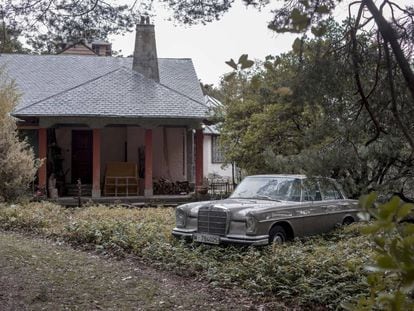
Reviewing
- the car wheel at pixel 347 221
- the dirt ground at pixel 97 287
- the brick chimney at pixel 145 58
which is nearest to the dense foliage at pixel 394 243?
the dirt ground at pixel 97 287

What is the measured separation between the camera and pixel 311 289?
6656 millimetres

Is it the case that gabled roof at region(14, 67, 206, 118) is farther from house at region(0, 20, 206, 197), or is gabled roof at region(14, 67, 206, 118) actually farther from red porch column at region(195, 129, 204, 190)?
red porch column at region(195, 129, 204, 190)

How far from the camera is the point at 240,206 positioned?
9.45 metres

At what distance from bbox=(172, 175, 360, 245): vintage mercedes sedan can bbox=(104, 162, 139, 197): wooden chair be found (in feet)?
31.5

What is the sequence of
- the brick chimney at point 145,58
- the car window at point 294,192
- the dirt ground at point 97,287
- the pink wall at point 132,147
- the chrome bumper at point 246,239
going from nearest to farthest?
the dirt ground at point 97,287 → the chrome bumper at point 246,239 → the car window at point 294,192 → the pink wall at point 132,147 → the brick chimney at point 145,58

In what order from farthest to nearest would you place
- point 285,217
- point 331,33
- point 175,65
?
point 175,65
point 285,217
point 331,33

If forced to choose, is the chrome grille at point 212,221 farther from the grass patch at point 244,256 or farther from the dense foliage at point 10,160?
the dense foliage at point 10,160

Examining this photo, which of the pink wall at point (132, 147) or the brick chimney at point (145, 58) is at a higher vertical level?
the brick chimney at point (145, 58)

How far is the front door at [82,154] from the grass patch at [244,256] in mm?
8733

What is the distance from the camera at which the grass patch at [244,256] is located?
6.75m

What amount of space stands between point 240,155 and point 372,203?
15951 mm

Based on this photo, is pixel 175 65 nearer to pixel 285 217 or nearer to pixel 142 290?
pixel 285 217

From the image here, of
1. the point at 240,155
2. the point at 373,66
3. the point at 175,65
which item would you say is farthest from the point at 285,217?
the point at 175,65

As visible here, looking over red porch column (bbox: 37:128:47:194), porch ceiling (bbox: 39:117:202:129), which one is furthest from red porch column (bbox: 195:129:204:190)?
red porch column (bbox: 37:128:47:194)
